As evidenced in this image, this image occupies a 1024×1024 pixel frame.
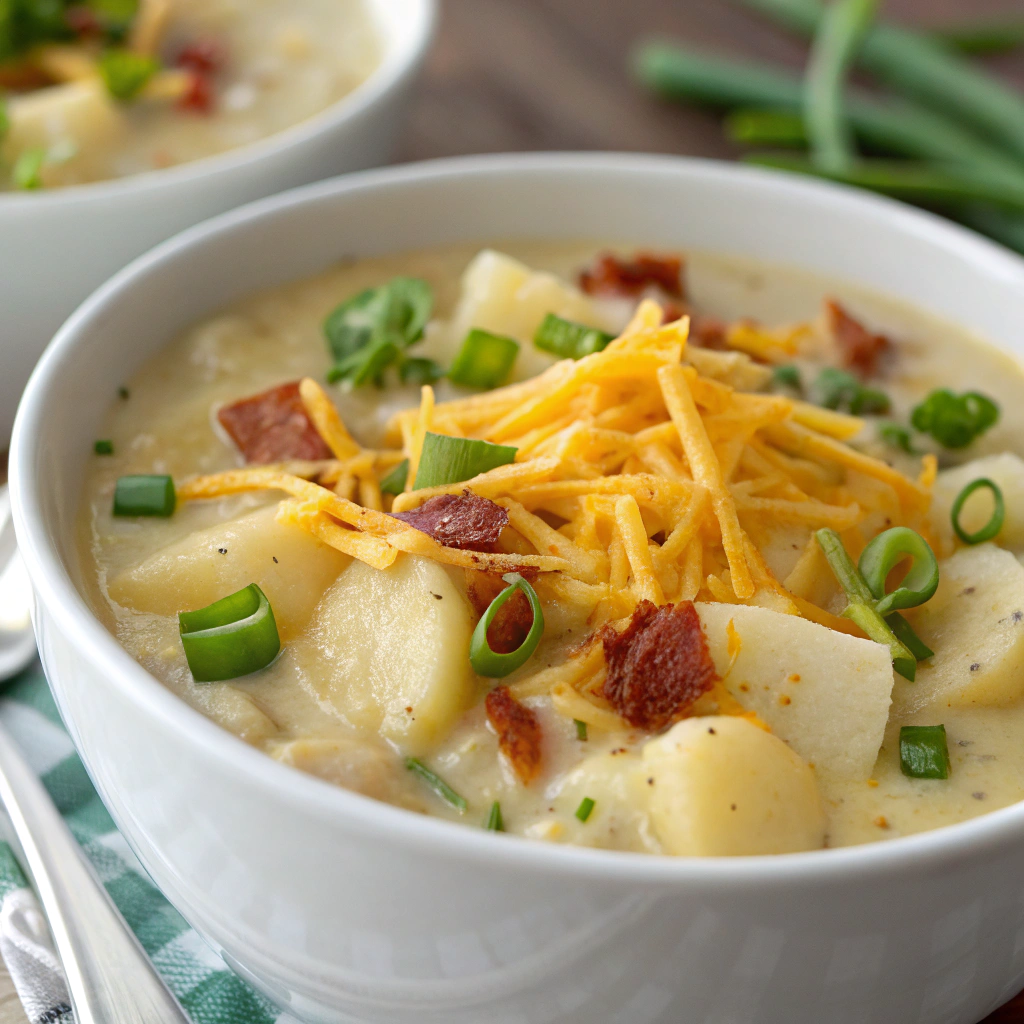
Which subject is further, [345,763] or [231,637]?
Answer: [231,637]

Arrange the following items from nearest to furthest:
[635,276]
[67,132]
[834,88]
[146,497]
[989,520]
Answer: [146,497] → [989,520] → [635,276] → [67,132] → [834,88]

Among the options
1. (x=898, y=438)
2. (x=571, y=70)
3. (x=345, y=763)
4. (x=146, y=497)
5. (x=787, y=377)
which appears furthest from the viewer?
(x=571, y=70)

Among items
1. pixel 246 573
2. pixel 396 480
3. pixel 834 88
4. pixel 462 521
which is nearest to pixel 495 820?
pixel 462 521

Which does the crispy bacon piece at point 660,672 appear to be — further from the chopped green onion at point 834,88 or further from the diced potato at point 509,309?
the chopped green onion at point 834,88

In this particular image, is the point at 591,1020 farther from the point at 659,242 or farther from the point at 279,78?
the point at 279,78

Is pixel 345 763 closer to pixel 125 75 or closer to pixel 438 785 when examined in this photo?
pixel 438 785

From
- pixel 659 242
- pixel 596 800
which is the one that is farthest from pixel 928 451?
pixel 596 800
